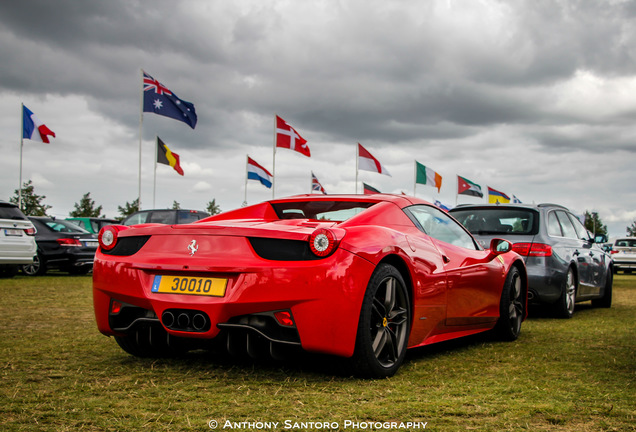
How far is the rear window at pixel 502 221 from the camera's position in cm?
836

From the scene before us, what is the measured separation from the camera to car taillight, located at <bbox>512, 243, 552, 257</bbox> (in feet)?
26.8

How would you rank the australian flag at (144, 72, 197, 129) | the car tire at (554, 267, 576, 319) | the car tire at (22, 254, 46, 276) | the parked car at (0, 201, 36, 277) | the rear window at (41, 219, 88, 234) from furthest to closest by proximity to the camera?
the australian flag at (144, 72, 197, 129)
the rear window at (41, 219, 88, 234)
the car tire at (22, 254, 46, 276)
the parked car at (0, 201, 36, 277)
the car tire at (554, 267, 576, 319)

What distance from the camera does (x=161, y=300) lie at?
4.07 m

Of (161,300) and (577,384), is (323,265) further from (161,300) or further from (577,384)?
(577,384)

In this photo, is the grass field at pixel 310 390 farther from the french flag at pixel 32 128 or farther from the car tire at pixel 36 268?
the french flag at pixel 32 128

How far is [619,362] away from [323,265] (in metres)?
2.56

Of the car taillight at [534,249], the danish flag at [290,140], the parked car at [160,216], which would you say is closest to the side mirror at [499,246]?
the car taillight at [534,249]

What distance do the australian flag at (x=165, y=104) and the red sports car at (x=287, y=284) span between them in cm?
2011

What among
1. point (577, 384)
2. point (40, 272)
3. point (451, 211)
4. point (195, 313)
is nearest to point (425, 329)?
point (577, 384)

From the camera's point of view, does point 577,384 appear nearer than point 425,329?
Yes

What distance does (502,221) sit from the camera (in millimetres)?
8469

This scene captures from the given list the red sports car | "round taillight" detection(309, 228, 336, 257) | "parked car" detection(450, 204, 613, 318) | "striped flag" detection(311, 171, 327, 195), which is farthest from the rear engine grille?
"striped flag" detection(311, 171, 327, 195)

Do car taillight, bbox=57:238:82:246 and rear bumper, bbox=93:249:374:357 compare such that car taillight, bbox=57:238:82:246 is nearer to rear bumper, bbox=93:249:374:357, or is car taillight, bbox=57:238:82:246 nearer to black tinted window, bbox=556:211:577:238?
black tinted window, bbox=556:211:577:238

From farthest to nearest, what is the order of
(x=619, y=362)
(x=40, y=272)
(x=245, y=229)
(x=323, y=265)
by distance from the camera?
(x=40, y=272) < (x=619, y=362) < (x=245, y=229) < (x=323, y=265)
